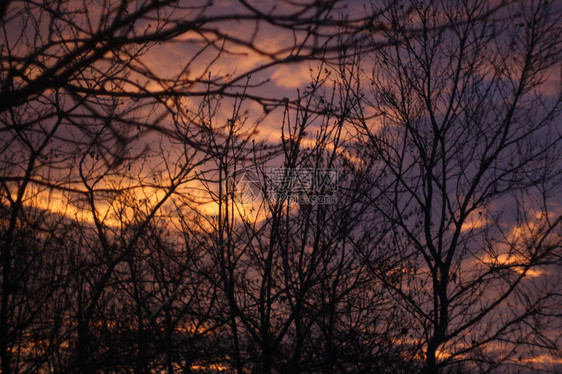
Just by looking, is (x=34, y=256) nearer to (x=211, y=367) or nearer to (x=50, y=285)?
(x=50, y=285)

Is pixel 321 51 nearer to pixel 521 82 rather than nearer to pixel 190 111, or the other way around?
pixel 190 111

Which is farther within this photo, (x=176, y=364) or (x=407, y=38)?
(x=407, y=38)

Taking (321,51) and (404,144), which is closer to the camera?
(321,51)

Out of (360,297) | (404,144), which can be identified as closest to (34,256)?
(360,297)

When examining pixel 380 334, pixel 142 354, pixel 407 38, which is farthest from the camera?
pixel 407 38

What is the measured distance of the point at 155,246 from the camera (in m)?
5.30

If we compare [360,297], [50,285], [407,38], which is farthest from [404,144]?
[50,285]

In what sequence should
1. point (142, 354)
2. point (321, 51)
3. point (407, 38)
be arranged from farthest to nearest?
point (407, 38) < point (142, 354) < point (321, 51)

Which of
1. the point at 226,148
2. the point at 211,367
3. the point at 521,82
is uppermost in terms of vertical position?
the point at 521,82

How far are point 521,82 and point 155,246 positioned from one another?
487cm

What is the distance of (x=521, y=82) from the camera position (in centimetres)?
651

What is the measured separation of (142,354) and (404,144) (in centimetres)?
407

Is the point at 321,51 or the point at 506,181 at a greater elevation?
the point at 321,51

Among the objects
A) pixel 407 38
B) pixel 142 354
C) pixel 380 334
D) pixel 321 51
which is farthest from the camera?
pixel 407 38
